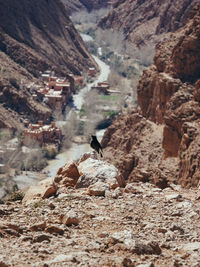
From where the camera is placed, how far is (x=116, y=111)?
68.8 metres

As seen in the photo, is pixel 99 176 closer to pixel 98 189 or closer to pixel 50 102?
pixel 98 189

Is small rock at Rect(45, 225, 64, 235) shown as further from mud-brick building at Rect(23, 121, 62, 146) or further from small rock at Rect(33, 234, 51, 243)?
mud-brick building at Rect(23, 121, 62, 146)

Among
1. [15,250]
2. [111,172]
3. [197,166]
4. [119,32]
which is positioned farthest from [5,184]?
[119,32]

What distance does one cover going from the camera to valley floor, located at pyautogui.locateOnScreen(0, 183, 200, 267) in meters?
7.15

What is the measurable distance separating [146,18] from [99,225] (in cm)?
11849

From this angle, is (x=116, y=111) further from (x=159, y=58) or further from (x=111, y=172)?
(x=111, y=172)

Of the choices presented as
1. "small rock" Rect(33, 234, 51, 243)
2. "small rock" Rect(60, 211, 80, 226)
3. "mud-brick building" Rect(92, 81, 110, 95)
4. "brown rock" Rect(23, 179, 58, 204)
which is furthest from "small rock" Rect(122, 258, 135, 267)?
"mud-brick building" Rect(92, 81, 110, 95)

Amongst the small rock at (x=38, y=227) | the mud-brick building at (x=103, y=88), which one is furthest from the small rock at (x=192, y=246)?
the mud-brick building at (x=103, y=88)

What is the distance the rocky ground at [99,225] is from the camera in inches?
284

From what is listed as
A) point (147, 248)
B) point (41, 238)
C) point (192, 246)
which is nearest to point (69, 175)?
point (41, 238)

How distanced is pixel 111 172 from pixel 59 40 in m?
89.4

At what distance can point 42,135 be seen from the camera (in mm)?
57375

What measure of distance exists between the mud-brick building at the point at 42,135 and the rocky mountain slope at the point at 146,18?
50.1 metres

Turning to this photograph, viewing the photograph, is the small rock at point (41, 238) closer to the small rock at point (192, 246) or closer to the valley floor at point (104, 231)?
the valley floor at point (104, 231)
